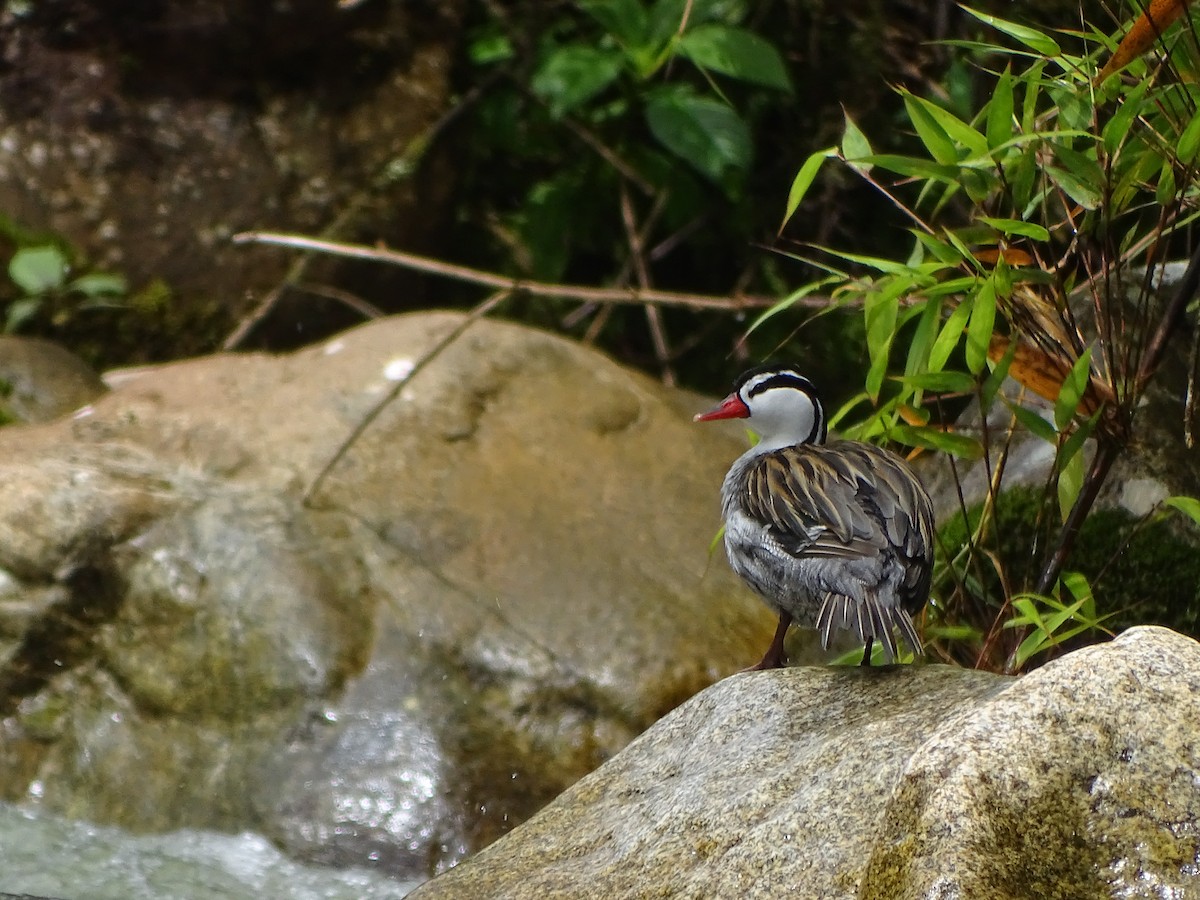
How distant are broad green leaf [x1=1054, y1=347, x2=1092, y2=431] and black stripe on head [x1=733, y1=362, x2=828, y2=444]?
0.88 meters

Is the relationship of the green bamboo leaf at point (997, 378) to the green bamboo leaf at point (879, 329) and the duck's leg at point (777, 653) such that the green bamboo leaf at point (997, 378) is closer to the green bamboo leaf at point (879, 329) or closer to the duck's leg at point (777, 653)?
the green bamboo leaf at point (879, 329)

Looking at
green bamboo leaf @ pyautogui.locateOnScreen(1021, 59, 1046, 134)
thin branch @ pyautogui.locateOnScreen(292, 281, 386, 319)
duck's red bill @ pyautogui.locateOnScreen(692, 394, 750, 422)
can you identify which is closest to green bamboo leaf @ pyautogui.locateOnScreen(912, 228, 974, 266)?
green bamboo leaf @ pyautogui.locateOnScreen(1021, 59, 1046, 134)

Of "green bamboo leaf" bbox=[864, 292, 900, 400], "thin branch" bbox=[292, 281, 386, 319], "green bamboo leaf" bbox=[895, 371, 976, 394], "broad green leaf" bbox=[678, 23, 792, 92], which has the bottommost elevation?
"thin branch" bbox=[292, 281, 386, 319]

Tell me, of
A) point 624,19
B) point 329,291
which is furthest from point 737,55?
point 329,291

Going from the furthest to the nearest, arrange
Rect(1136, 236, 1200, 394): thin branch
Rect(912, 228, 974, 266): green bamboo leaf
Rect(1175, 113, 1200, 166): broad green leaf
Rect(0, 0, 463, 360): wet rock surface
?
Rect(0, 0, 463, 360): wet rock surface
Rect(1136, 236, 1200, 394): thin branch
Rect(912, 228, 974, 266): green bamboo leaf
Rect(1175, 113, 1200, 166): broad green leaf

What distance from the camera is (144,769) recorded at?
459 centimetres

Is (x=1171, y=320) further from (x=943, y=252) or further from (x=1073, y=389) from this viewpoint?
(x=943, y=252)

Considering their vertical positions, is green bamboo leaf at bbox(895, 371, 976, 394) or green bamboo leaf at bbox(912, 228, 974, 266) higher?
green bamboo leaf at bbox(912, 228, 974, 266)

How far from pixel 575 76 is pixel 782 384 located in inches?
135

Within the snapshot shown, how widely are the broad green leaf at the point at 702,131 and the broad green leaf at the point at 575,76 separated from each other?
276 mm

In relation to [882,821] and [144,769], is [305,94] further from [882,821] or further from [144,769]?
[882,821]

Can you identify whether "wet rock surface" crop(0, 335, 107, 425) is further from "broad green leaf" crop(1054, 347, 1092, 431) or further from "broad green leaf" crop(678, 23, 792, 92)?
"broad green leaf" crop(1054, 347, 1092, 431)

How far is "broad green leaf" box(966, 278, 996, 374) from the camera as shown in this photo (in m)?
3.30

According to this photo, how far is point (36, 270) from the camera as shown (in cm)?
713
